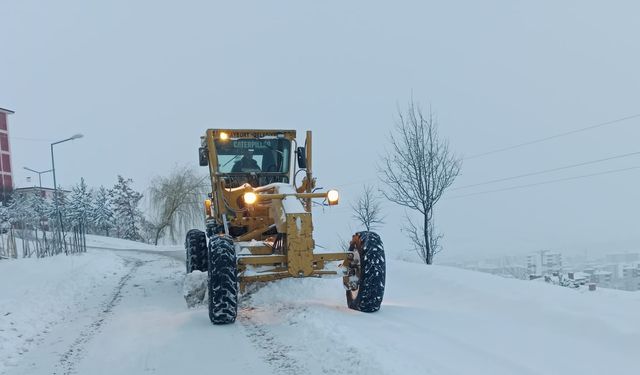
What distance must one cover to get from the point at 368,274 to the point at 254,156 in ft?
11.5

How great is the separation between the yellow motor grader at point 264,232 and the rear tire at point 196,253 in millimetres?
21

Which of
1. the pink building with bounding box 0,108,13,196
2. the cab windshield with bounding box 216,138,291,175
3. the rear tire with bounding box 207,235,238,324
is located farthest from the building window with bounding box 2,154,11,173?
the rear tire with bounding box 207,235,238,324

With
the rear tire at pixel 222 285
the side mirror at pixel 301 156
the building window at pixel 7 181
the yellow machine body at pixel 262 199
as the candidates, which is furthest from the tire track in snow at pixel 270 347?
the building window at pixel 7 181

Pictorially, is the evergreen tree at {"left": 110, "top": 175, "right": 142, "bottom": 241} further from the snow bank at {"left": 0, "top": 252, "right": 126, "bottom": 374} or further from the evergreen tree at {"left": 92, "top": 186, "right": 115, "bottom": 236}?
the snow bank at {"left": 0, "top": 252, "right": 126, "bottom": 374}

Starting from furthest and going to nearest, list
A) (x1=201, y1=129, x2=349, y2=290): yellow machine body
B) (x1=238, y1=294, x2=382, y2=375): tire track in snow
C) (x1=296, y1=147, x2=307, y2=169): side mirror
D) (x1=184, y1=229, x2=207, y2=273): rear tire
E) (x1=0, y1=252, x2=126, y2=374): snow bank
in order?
(x1=184, y1=229, x2=207, y2=273): rear tire, (x1=296, y1=147, x2=307, y2=169): side mirror, (x1=201, y1=129, x2=349, y2=290): yellow machine body, (x1=0, y1=252, x2=126, y2=374): snow bank, (x1=238, y1=294, x2=382, y2=375): tire track in snow

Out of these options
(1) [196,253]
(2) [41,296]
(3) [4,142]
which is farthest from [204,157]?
(3) [4,142]

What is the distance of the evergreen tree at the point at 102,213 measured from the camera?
2562 inches

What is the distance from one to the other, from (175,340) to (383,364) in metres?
3.12

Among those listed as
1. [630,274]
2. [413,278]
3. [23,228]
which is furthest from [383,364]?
[23,228]

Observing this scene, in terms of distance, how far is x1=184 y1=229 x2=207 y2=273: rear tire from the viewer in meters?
11.1

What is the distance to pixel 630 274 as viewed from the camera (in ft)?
59.3

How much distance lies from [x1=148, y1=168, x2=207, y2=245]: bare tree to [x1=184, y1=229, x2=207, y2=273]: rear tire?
39.8 metres

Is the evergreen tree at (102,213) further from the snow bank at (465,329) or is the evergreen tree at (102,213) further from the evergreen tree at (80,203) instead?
the snow bank at (465,329)

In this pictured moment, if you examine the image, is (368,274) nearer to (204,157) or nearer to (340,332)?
(340,332)
